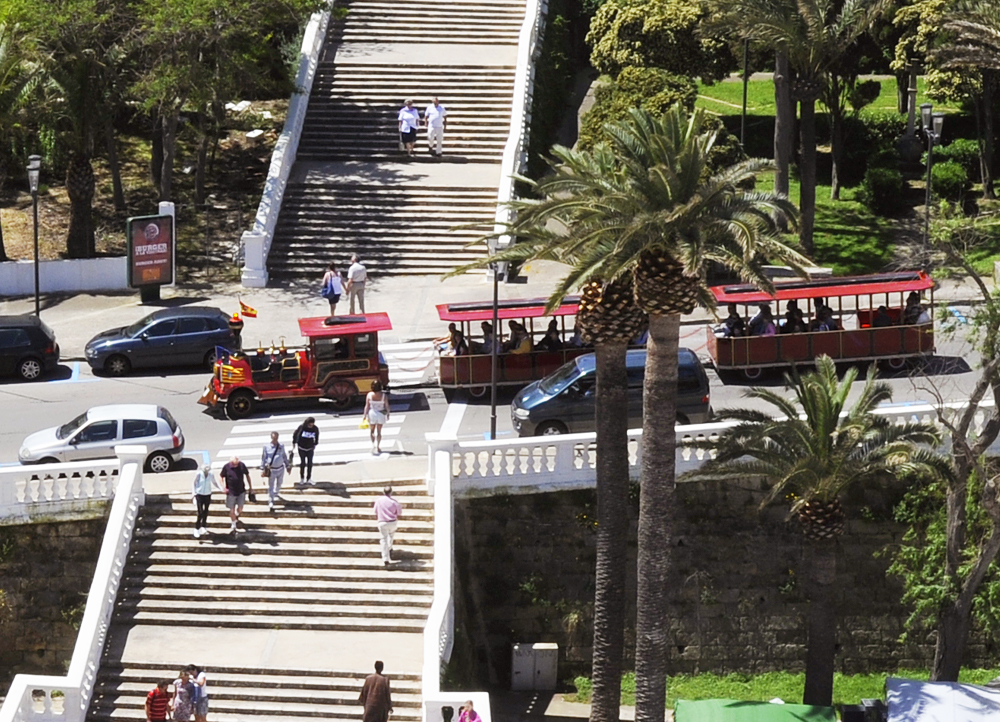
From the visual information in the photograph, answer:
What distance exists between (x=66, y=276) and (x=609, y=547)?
2003cm

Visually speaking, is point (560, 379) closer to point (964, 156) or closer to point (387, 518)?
point (387, 518)

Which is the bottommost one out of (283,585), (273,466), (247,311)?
(283,585)

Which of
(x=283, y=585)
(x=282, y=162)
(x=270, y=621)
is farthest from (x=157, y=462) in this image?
(x=282, y=162)

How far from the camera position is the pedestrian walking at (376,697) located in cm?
2911

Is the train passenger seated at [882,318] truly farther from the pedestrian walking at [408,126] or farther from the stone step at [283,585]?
the pedestrian walking at [408,126]

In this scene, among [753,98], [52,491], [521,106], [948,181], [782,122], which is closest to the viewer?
[52,491]

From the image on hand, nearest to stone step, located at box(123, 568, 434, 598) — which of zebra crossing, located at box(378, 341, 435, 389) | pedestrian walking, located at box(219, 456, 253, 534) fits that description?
pedestrian walking, located at box(219, 456, 253, 534)

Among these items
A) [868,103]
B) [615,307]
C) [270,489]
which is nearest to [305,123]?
[868,103]

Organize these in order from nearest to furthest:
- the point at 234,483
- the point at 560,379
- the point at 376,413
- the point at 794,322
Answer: the point at 234,483 < the point at 376,413 < the point at 560,379 < the point at 794,322

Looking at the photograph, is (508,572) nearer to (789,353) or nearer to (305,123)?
(789,353)

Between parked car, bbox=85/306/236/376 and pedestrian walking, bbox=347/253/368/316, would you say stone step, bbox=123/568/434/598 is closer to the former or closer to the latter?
parked car, bbox=85/306/236/376

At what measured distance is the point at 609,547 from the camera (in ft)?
102

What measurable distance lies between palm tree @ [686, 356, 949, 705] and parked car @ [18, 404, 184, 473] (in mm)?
9859

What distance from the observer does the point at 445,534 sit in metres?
33.0
